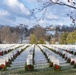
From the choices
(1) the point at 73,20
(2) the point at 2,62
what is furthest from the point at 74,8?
(2) the point at 2,62

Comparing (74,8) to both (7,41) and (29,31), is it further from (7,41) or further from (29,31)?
(29,31)

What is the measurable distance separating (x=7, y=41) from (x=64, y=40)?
28845 mm

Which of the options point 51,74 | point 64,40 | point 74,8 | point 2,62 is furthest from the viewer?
point 64,40

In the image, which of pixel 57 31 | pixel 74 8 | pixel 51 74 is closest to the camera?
pixel 74 8

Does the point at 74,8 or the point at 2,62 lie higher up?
the point at 74,8

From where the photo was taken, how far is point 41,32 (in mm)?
115938

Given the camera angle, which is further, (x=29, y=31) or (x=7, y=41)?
(x=29, y=31)

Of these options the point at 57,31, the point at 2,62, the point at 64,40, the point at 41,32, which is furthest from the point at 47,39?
the point at 2,62

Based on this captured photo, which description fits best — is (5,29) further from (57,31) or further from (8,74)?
(8,74)

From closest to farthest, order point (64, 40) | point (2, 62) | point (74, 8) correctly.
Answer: point (74, 8) → point (2, 62) → point (64, 40)

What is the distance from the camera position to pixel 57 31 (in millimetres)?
125500

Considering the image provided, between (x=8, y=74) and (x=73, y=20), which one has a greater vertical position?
(x=73, y=20)

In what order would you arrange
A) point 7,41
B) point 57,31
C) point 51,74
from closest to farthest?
point 51,74 < point 7,41 < point 57,31

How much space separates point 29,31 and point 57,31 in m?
13.4
